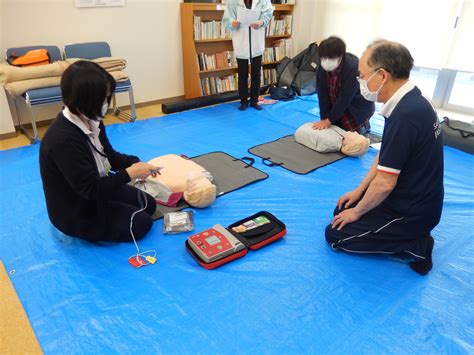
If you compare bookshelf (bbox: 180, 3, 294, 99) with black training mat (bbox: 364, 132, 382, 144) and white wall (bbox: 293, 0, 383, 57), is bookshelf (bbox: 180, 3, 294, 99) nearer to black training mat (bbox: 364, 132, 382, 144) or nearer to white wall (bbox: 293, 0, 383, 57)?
white wall (bbox: 293, 0, 383, 57)

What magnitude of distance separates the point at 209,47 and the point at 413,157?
362 cm

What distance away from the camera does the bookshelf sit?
4.20m

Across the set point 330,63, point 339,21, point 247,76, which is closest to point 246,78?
point 247,76

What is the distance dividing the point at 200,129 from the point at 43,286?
219 centimetres

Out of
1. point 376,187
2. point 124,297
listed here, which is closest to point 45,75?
point 124,297

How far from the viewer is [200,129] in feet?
11.5

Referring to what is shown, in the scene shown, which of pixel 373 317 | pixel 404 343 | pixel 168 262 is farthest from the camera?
pixel 168 262

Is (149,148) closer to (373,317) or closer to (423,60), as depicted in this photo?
(373,317)

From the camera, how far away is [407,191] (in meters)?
1.63

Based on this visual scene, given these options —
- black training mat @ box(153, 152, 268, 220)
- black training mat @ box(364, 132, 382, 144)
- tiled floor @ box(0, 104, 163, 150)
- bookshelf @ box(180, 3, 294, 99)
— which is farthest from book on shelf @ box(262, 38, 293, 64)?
black training mat @ box(153, 152, 268, 220)

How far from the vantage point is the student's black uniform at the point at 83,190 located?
154cm

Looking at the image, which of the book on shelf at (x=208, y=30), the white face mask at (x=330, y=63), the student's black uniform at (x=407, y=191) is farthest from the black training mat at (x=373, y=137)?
the book on shelf at (x=208, y=30)

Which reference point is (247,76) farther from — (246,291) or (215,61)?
(246,291)

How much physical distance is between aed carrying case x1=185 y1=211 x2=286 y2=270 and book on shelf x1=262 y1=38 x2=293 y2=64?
142 inches
